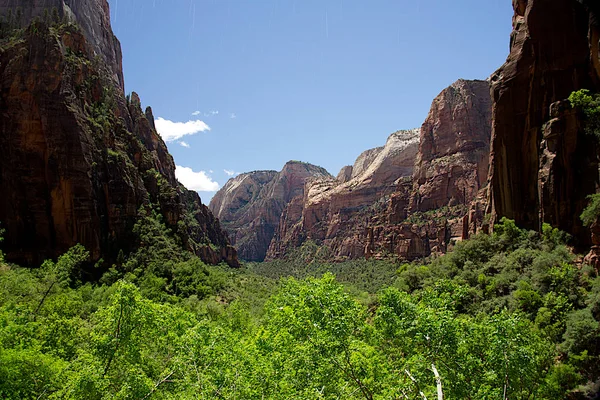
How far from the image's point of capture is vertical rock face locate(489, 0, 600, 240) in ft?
95.6

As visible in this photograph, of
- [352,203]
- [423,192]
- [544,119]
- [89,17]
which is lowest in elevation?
[544,119]

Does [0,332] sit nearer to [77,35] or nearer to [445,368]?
[445,368]

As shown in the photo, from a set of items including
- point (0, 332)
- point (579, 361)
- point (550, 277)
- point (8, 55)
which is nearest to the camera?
point (0, 332)

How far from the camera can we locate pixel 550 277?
83.7 feet

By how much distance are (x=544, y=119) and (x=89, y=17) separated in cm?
8868

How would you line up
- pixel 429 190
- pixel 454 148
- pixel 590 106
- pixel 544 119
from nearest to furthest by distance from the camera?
pixel 590 106 < pixel 544 119 < pixel 429 190 < pixel 454 148

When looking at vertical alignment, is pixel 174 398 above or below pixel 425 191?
below

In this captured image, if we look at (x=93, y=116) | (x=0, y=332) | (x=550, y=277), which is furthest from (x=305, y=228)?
(x=0, y=332)

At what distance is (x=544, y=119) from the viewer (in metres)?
32.4

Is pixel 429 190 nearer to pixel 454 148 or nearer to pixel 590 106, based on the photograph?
pixel 454 148

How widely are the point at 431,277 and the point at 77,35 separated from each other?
6108cm

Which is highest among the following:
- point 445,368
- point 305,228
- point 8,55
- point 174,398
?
point 8,55

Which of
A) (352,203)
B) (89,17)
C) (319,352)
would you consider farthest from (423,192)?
(319,352)

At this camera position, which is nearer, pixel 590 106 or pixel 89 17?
pixel 590 106
